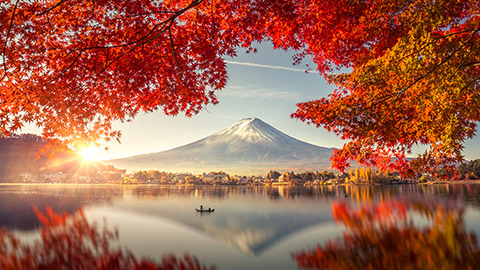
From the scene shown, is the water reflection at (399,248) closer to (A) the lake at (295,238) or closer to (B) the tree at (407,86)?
(A) the lake at (295,238)

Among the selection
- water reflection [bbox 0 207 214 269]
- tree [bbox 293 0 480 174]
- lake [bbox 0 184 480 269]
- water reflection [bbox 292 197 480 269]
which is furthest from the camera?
lake [bbox 0 184 480 269]

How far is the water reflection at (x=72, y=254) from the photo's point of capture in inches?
314

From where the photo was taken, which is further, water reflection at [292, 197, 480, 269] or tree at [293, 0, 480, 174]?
water reflection at [292, 197, 480, 269]

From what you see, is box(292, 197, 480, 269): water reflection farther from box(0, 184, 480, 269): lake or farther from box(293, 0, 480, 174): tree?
box(293, 0, 480, 174): tree

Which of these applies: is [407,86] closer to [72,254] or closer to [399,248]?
[399,248]

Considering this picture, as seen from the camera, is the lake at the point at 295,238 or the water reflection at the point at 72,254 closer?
the water reflection at the point at 72,254

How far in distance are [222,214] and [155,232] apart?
7.60 meters

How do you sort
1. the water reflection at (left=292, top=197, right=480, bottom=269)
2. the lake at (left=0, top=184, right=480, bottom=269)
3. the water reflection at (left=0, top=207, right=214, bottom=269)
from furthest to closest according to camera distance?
1. the lake at (left=0, top=184, right=480, bottom=269)
2. the water reflection at (left=0, top=207, right=214, bottom=269)
3. the water reflection at (left=292, top=197, right=480, bottom=269)

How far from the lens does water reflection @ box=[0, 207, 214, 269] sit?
796 centimetres

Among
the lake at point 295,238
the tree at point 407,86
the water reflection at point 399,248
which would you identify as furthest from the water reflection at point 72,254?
the tree at point 407,86

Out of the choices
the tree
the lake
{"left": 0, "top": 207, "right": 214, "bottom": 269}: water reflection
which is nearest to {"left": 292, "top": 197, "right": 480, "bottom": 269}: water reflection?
the lake

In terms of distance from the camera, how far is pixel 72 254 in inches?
361

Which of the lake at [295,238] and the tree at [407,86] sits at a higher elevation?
the tree at [407,86]

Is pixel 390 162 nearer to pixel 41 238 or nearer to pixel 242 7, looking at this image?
pixel 242 7
